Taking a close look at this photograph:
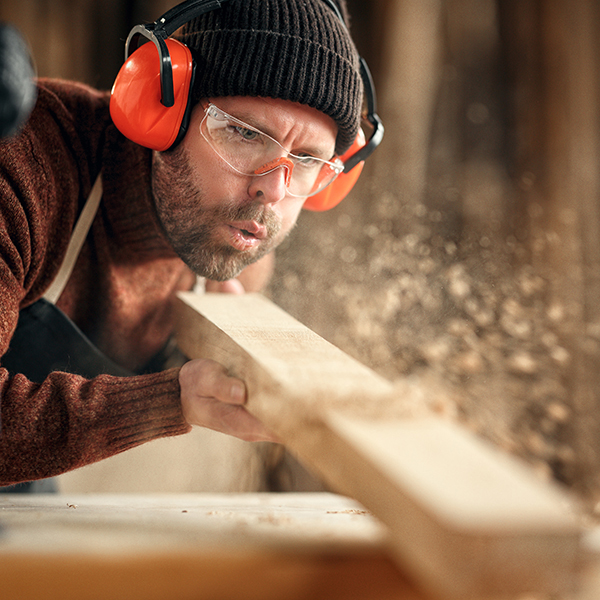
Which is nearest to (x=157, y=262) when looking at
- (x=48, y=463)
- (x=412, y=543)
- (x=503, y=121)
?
(x=48, y=463)

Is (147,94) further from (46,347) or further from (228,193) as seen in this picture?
(46,347)

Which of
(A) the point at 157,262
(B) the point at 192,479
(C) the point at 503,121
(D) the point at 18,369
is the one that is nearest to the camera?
(D) the point at 18,369

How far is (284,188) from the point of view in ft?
4.06

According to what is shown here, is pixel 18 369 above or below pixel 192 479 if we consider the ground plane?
above

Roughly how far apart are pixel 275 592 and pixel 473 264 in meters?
1.64

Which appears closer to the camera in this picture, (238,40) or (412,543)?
(412,543)

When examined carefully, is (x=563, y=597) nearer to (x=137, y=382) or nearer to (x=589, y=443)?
(x=137, y=382)

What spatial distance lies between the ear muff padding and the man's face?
70 mm

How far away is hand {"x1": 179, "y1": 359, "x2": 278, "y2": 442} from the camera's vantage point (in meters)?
0.86

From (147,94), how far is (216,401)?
2.27 ft

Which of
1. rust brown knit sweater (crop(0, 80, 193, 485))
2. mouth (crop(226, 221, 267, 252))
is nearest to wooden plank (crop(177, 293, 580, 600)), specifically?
rust brown knit sweater (crop(0, 80, 193, 485))

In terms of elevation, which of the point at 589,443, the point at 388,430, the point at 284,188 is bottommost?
the point at 589,443

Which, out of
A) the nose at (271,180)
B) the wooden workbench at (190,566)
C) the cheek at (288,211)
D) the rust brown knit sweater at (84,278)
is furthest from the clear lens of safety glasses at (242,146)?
the wooden workbench at (190,566)

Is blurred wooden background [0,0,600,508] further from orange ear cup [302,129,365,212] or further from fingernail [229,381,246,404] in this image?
fingernail [229,381,246,404]
